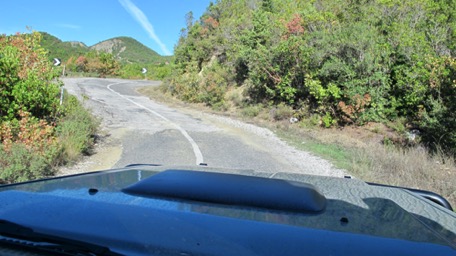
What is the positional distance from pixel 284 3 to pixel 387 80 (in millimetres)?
12078

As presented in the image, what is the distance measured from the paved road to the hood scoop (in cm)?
600

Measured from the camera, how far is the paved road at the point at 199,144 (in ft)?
31.3

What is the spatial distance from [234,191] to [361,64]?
1476 cm

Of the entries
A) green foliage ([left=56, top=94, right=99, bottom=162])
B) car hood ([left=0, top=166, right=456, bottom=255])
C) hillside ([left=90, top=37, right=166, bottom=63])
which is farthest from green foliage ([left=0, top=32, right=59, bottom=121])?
hillside ([left=90, top=37, right=166, bottom=63])

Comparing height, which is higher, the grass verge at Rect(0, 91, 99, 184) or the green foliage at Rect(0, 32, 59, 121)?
the green foliage at Rect(0, 32, 59, 121)

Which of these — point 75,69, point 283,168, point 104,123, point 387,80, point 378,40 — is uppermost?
point 75,69

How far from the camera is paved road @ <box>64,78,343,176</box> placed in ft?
31.3

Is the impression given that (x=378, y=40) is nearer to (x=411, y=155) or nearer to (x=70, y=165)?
(x=411, y=155)

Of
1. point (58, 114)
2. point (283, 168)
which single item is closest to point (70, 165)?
point (58, 114)

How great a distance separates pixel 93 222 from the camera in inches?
65.6

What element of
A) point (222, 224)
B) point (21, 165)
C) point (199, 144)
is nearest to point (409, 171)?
point (199, 144)

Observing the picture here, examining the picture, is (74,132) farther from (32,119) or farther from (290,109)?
(290,109)

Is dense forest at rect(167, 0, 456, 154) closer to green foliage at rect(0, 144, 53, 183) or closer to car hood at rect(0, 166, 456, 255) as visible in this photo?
green foliage at rect(0, 144, 53, 183)

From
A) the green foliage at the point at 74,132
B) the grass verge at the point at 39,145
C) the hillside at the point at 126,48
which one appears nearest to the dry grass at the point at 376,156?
the green foliage at the point at 74,132
